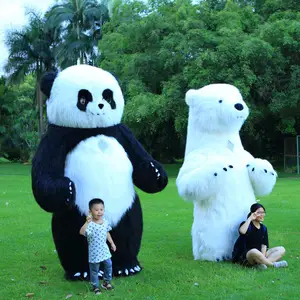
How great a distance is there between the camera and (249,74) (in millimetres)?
17828

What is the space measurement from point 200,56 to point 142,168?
512 inches

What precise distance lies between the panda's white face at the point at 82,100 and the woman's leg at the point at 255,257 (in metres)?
2.05

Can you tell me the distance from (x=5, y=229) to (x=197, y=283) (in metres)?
4.66

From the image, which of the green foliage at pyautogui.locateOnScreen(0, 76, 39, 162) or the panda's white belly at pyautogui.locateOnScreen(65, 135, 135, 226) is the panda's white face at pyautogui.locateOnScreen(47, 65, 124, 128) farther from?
the green foliage at pyautogui.locateOnScreen(0, 76, 39, 162)

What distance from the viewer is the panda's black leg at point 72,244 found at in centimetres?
532

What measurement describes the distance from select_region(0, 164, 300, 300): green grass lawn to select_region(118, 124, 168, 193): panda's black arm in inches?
38.3

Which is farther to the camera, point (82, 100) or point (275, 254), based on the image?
point (275, 254)

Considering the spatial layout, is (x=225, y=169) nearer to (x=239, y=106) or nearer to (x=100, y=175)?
(x=239, y=106)

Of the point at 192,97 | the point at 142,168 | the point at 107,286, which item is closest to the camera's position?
the point at 107,286

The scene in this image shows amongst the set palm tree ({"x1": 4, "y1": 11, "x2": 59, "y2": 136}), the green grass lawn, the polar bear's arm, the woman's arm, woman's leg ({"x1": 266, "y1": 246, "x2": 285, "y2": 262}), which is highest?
palm tree ({"x1": 4, "y1": 11, "x2": 59, "y2": 136})

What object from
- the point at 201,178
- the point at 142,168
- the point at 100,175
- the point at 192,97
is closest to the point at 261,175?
the point at 201,178

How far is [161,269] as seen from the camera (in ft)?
20.0

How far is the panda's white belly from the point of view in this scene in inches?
209

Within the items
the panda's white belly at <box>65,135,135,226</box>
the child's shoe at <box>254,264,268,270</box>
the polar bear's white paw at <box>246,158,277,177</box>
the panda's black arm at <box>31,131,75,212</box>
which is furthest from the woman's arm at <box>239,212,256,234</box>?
the panda's black arm at <box>31,131,75,212</box>
